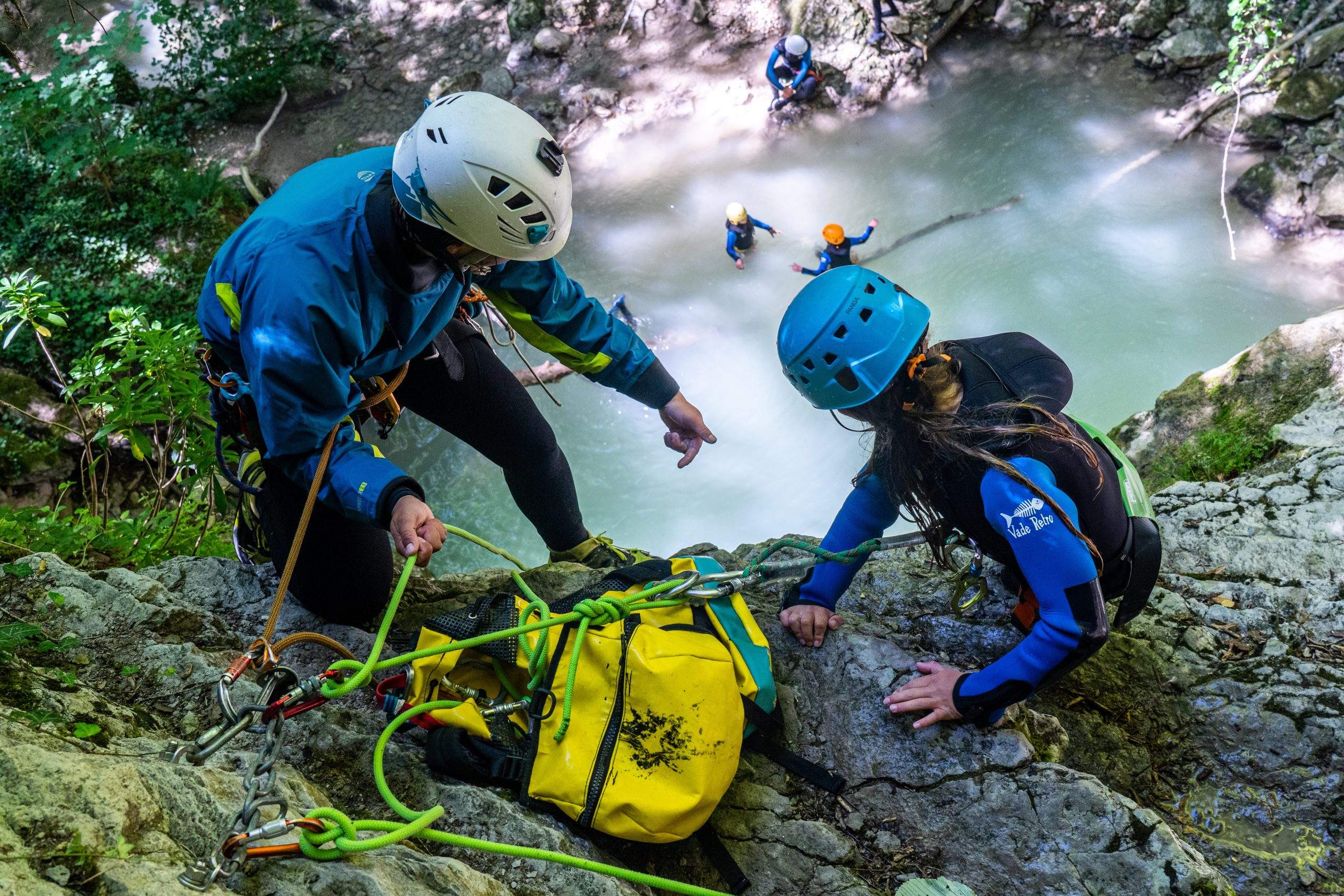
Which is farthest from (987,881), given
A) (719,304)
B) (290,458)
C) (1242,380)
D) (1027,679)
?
(719,304)

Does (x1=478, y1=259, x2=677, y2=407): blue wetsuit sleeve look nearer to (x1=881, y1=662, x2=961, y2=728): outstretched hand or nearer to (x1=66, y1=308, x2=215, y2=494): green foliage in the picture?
(x1=881, y1=662, x2=961, y2=728): outstretched hand

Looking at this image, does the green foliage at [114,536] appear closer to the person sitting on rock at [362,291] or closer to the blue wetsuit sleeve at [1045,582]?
the person sitting on rock at [362,291]

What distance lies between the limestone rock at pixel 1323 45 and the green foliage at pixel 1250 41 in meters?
0.18

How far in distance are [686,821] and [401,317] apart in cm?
153

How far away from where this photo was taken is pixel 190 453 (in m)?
3.51

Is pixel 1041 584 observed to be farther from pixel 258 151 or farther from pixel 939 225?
pixel 258 151

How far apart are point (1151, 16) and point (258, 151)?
9616 mm

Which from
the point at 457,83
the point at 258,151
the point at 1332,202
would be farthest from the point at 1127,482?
the point at 258,151

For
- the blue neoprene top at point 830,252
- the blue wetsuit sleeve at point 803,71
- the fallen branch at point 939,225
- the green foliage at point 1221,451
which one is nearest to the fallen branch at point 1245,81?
the fallen branch at point 939,225

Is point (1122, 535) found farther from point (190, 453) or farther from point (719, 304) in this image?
point (719, 304)

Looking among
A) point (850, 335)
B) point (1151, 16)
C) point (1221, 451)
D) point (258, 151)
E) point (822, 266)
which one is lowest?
→ point (822, 266)

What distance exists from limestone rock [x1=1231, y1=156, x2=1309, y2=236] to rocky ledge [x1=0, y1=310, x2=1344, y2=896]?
217 inches

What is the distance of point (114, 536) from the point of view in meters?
3.36

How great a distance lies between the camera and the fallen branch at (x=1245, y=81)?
710 centimetres
